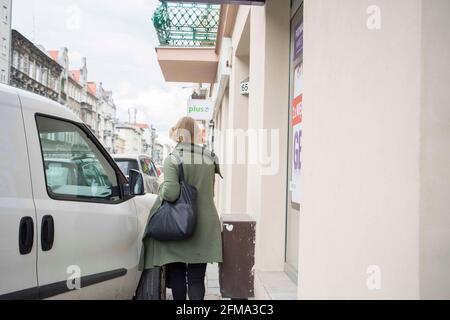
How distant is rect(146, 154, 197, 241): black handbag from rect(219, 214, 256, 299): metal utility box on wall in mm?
407

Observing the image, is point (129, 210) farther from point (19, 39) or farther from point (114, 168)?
point (19, 39)

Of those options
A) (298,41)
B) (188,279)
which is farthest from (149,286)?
(298,41)

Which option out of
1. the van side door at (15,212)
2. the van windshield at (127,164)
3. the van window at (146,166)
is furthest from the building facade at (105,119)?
the van side door at (15,212)

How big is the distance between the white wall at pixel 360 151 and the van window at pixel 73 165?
1.54m

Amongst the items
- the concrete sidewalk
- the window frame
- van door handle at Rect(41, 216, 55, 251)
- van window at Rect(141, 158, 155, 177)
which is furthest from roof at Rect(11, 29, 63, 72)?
van door handle at Rect(41, 216, 55, 251)

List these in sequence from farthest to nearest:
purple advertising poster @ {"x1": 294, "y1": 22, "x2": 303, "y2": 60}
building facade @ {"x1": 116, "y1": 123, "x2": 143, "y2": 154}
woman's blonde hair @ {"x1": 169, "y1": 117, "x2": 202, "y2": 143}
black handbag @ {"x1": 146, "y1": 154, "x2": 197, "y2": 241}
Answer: building facade @ {"x1": 116, "y1": 123, "x2": 143, "y2": 154}, purple advertising poster @ {"x1": 294, "y1": 22, "x2": 303, "y2": 60}, woman's blonde hair @ {"x1": 169, "y1": 117, "x2": 202, "y2": 143}, black handbag @ {"x1": 146, "y1": 154, "x2": 197, "y2": 241}

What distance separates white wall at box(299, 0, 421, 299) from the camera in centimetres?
178

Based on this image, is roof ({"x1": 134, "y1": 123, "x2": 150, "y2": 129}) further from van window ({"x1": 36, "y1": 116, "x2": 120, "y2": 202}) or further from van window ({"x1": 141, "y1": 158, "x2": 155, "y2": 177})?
van window ({"x1": 36, "y1": 116, "x2": 120, "y2": 202})

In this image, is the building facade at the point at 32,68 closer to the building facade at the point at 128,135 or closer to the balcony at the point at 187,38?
the balcony at the point at 187,38

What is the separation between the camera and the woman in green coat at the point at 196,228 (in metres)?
3.38

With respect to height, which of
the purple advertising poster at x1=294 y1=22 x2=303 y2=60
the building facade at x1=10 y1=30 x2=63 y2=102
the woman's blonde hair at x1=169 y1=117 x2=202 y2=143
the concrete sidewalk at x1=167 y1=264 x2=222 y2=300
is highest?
the building facade at x1=10 y1=30 x2=63 y2=102

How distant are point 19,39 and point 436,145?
60.8 metres

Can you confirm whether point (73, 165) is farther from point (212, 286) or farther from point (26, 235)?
point (212, 286)
